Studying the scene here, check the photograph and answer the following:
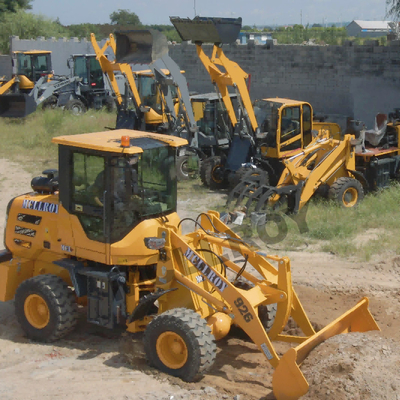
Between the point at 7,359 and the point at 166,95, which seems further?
the point at 166,95

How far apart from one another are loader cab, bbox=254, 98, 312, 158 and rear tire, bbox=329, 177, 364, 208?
1.52m

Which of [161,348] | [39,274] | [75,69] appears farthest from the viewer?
[75,69]

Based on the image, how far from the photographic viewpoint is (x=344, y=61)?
1784 centimetres

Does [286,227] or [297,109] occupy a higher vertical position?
[297,109]

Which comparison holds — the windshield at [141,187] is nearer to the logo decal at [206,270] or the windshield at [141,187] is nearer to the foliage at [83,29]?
the logo decal at [206,270]

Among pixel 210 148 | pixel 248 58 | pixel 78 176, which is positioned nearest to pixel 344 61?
pixel 248 58

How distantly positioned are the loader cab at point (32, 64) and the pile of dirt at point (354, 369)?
21173 millimetres

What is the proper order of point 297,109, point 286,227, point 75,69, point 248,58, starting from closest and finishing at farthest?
point 286,227 → point 297,109 → point 248,58 → point 75,69

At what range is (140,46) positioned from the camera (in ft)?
40.7

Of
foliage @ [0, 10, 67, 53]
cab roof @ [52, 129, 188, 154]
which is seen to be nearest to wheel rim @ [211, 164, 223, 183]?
cab roof @ [52, 129, 188, 154]

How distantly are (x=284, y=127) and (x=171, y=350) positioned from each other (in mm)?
7659

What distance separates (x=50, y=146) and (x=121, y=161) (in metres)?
13.6

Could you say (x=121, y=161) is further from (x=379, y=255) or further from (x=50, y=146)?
(x=50, y=146)

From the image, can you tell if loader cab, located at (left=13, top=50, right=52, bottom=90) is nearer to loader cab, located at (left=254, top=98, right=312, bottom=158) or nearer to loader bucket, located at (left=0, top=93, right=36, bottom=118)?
loader bucket, located at (left=0, top=93, right=36, bottom=118)
